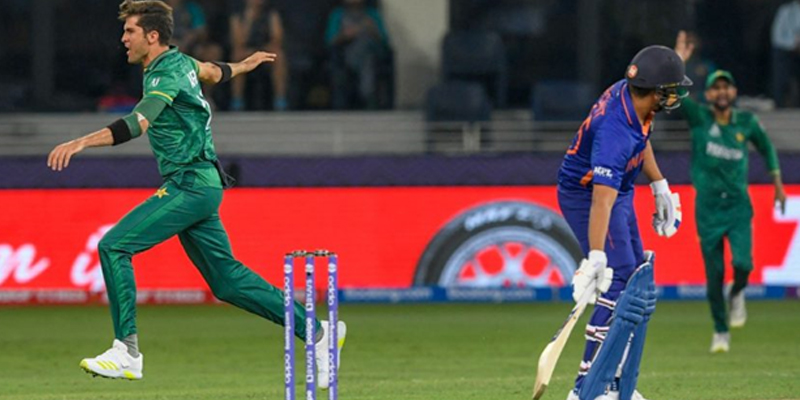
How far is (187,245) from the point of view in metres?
9.39

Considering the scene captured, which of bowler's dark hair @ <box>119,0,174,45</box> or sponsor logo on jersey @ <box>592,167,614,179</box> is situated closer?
sponsor logo on jersey @ <box>592,167,614,179</box>

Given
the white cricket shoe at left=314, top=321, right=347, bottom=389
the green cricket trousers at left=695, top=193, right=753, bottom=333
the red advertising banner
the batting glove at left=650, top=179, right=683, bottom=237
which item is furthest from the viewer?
the red advertising banner

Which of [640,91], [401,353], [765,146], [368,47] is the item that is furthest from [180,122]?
[368,47]

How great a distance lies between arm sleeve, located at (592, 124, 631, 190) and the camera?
8.51 meters

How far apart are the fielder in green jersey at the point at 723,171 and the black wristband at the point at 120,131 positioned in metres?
5.47

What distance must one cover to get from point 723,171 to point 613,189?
482cm

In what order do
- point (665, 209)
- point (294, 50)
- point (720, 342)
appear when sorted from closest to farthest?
point (665, 209) < point (720, 342) < point (294, 50)

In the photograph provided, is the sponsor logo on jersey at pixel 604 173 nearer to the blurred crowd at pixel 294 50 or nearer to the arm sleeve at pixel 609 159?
the arm sleeve at pixel 609 159

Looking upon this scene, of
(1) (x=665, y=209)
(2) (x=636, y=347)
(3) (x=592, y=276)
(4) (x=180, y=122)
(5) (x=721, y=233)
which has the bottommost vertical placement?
(5) (x=721, y=233)

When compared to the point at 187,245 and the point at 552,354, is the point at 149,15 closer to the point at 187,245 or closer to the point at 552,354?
the point at 187,245

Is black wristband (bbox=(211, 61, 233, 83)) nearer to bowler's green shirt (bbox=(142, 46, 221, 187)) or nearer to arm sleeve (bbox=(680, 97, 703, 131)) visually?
bowler's green shirt (bbox=(142, 46, 221, 187))

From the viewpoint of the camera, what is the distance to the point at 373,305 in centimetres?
1648

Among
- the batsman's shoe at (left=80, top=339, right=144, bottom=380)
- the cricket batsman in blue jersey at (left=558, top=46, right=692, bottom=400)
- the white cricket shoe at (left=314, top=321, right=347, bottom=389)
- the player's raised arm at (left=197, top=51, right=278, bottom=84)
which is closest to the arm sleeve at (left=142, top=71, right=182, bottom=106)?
the player's raised arm at (left=197, top=51, right=278, bottom=84)

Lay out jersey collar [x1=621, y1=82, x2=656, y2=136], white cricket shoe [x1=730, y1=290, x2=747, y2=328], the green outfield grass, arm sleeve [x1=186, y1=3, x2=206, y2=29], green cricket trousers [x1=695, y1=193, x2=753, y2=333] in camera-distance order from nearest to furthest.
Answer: jersey collar [x1=621, y1=82, x2=656, y2=136], the green outfield grass, green cricket trousers [x1=695, y1=193, x2=753, y2=333], white cricket shoe [x1=730, y1=290, x2=747, y2=328], arm sleeve [x1=186, y1=3, x2=206, y2=29]
